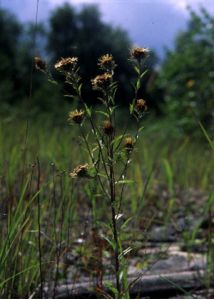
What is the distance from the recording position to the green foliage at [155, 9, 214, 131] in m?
7.79

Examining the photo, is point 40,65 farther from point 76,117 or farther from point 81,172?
point 81,172

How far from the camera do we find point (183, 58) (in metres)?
8.66

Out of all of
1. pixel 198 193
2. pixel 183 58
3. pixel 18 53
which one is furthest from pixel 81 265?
pixel 18 53

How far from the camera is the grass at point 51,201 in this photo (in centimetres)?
203

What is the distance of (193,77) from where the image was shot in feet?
27.6

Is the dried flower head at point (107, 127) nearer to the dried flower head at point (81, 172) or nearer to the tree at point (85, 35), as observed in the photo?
the dried flower head at point (81, 172)

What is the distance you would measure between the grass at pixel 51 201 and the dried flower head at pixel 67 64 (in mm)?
266

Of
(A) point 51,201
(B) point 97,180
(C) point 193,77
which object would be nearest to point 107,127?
(B) point 97,180

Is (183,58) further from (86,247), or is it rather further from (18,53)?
(18,53)

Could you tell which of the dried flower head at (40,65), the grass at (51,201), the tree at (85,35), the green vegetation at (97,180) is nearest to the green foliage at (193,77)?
the green vegetation at (97,180)

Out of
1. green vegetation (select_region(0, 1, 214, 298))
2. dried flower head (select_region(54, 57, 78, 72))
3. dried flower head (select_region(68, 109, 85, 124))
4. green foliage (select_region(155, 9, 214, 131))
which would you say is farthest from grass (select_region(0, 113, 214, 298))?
green foliage (select_region(155, 9, 214, 131))

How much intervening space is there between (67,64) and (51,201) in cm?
167

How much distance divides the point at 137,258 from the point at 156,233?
0.54m

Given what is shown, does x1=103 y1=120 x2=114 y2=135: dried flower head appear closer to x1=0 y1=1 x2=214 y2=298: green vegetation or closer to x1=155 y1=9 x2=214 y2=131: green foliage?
x1=0 y1=1 x2=214 y2=298: green vegetation
